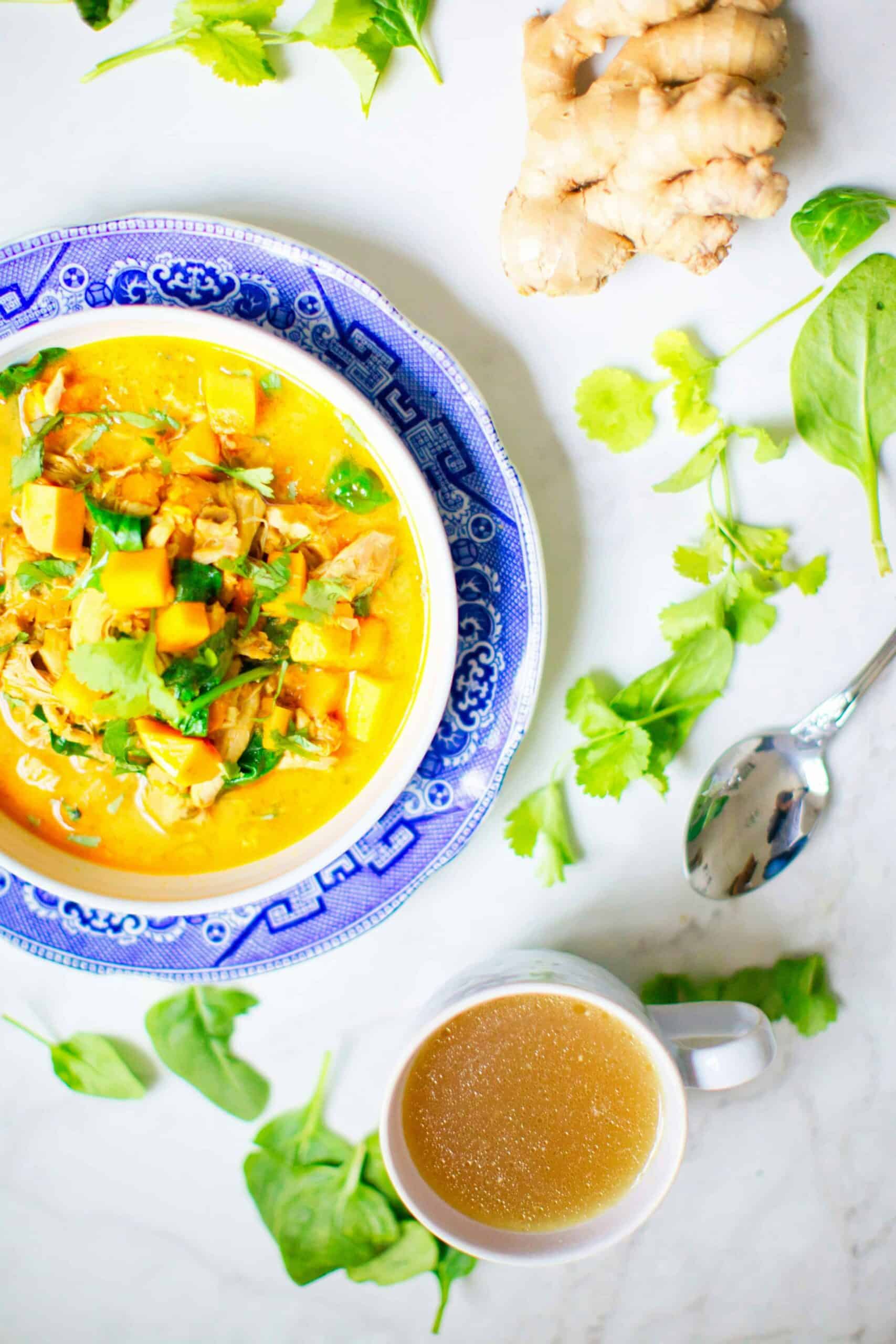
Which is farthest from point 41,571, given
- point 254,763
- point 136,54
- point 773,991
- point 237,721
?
point 773,991

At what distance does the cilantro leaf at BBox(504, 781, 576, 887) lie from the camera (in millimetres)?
2492

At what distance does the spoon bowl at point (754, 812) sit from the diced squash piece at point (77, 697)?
5.35 feet

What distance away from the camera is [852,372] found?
2.34 meters

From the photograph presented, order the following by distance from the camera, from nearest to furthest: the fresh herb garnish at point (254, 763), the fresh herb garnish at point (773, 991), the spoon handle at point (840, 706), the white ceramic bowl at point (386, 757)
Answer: the white ceramic bowl at point (386, 757)
the fresh herb garnish at point (254, 763)
the spoon handle at point (840, 706)
the fresh herb garnish at point (773, 991)

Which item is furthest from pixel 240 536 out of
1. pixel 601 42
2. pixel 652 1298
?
pixel 652 1298

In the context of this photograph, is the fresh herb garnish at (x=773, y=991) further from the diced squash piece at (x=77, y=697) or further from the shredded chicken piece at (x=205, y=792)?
the diced squash piece at (x=77, y=697)

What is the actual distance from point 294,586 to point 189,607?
10.3 inches

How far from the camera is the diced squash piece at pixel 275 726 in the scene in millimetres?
A: 2332

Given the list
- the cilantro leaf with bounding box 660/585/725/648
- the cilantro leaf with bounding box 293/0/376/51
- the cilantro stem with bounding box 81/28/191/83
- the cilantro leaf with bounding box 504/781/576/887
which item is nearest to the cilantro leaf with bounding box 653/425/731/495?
the cilantro leaf with bounding box 660/585/725/648

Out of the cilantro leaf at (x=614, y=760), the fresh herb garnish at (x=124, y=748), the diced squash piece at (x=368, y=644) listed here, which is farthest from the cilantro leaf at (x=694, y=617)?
the fresh herb garnish at (x=124, y=748)

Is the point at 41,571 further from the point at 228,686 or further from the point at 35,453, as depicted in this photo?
the point at 228,686

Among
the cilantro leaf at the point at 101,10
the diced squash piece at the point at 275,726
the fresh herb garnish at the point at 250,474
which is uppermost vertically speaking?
the cilantro leaf at the point at 101,10

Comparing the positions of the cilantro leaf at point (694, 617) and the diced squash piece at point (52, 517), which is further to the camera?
the cilantro leaf at point (694, 617)

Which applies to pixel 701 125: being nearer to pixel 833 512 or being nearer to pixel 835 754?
pixel 833 512
